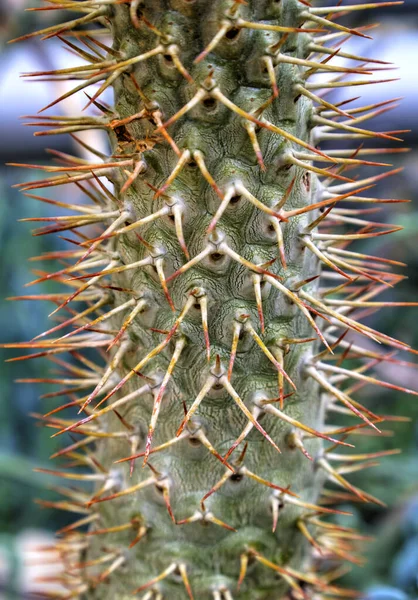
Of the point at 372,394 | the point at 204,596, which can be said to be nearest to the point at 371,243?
the point at 372,394

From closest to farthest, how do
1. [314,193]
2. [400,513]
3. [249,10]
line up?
[249,10] < [314,193] < [400,513]

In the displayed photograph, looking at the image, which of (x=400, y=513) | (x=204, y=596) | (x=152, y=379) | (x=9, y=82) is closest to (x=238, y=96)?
(x=152, y=379)

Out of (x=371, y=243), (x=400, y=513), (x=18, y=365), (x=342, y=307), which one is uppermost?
(x=342, y=307)

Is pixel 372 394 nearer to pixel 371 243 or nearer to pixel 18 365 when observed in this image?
pixel 371 243

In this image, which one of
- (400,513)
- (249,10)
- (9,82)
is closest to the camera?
(249,10)

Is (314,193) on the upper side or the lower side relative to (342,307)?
upper

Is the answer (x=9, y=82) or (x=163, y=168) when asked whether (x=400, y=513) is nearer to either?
(x=163, y=168)

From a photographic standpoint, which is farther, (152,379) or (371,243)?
(371,243)
